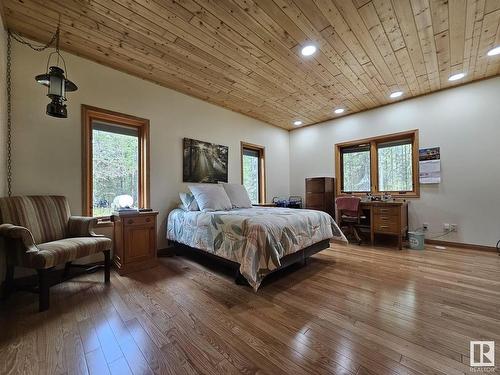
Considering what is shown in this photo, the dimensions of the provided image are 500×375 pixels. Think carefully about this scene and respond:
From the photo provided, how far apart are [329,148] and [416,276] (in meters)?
3.34

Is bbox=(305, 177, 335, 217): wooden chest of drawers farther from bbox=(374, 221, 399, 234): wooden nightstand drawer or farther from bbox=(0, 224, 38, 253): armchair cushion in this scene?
bbox=(0, 224, 38, 253): armchair cushion

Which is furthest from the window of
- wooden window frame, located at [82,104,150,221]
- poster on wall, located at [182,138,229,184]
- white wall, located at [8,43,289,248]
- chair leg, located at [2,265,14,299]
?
chair leg, located at [2,265,14,299]

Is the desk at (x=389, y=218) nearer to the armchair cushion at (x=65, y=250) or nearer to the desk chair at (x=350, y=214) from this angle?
the desk chair at (x=350, y=214)

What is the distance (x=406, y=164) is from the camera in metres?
4.20

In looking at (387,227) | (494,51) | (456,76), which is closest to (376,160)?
(387,227)

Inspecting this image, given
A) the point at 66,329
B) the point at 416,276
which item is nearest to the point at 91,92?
the point at 66,329

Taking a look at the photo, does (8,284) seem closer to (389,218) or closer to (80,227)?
(80,227)

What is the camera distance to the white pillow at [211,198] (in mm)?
3211

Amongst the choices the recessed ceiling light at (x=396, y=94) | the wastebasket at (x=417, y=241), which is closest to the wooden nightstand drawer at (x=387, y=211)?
the wastebasket at (x=417, y=241)

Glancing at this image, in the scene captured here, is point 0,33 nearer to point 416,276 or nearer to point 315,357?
point 315,357

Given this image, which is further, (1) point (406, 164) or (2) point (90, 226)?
(1) point (406, 164)

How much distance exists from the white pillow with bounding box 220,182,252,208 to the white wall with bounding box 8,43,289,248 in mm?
634

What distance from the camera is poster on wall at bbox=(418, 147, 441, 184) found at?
3775mm

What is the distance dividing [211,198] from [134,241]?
3.82 feet
